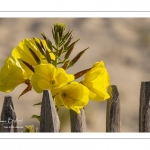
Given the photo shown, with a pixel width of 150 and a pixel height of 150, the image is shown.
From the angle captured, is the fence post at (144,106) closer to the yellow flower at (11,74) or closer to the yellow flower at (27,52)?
the yellow flower at (27,52)

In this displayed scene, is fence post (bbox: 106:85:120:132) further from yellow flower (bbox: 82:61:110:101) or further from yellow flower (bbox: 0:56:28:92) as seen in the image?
yellow flower (bbox: 0:56:28:92)

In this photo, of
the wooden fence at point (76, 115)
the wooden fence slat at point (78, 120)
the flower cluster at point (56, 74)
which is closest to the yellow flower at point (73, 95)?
the flower cluster at point (56, 74)

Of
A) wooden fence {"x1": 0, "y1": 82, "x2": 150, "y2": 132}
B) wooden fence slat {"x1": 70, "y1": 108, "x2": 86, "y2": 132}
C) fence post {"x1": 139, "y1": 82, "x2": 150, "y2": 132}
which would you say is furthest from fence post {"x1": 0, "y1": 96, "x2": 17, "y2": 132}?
fence post {"x1": 139, "y1": 82, "x2": 150, "y2": 132}

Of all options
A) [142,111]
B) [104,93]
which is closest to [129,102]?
[142,111]

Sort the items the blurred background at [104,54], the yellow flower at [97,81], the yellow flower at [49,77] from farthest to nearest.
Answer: the blurred background at [104,54] → the yellow flower at [97,81] → the yellow flower at [49,77]

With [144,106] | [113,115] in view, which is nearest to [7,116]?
[113,115]

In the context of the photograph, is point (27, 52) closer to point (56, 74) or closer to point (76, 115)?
point (56, 74)
